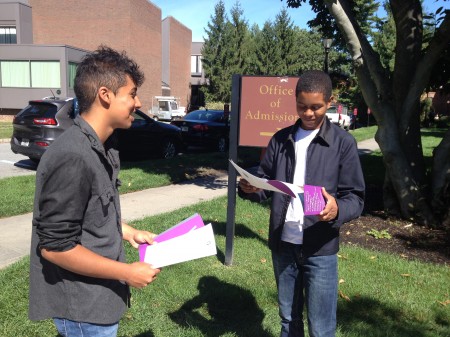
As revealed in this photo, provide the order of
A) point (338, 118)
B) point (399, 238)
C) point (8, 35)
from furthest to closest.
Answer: point (8, 35)
point (338, 118)
point (399, 238)

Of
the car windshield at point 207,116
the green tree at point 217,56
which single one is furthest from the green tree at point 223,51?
the car windshield at point 207,116

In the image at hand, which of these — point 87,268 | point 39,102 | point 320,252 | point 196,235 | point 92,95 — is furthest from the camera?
point 39,102

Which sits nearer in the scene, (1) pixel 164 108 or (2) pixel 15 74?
(2) pixel 15 74

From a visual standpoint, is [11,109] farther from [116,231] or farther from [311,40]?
[311,40]

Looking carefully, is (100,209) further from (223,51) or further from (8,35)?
(223,51)

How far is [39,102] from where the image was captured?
991 centimetres

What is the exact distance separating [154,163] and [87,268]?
8951 millimetres

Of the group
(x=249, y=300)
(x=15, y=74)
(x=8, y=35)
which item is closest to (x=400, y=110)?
(x=249, y=300)

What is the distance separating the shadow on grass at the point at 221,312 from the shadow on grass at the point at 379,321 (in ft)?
2.29

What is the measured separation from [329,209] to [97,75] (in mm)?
1226

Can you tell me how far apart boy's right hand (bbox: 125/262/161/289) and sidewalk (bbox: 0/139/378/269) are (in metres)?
3.41

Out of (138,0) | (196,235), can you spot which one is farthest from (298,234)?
(138,0)

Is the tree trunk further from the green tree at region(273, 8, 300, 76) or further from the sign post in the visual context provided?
the green tree at region(273, 8, 300, 76)

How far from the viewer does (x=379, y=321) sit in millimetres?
3420
